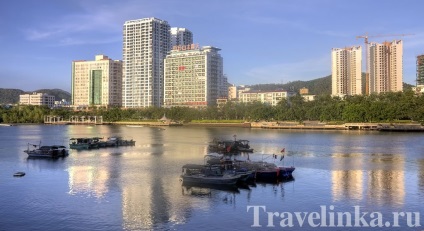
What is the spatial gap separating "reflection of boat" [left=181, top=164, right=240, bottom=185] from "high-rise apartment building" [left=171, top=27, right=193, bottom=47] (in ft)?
495

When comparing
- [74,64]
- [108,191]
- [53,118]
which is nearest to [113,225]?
[108,191]

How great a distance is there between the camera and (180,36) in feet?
586

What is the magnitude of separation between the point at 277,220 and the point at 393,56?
135593mm

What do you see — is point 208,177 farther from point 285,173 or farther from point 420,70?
point 420,70

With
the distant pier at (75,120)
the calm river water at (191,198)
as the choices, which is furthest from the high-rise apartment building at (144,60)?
the calm river water at (191,198)

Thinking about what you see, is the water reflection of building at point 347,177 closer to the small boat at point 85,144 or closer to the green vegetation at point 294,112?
the small boat at point 85,144

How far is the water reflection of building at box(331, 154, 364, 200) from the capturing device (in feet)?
73.0

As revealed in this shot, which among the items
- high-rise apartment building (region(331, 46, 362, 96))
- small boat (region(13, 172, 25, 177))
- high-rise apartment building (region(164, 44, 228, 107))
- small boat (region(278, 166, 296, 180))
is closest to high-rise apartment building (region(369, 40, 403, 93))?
high-rise apartment building (region(331, 46, 362, 96))

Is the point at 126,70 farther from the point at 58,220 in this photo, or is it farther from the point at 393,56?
the point at 58,220

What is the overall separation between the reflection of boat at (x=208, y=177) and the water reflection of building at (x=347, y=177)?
5.72m

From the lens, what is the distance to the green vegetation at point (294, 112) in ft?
287


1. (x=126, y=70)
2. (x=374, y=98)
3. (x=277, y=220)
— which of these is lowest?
(x=277, y=220)

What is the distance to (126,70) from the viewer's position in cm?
15950

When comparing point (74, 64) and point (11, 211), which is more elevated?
point (74, 64)
